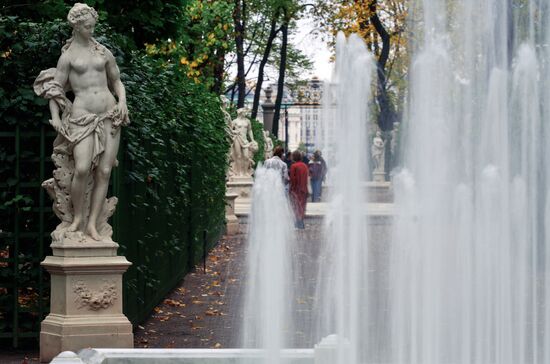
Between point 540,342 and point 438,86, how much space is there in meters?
2.11

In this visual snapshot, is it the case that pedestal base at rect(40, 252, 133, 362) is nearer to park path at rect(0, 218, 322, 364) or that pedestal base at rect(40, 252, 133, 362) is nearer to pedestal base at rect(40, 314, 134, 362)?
pedestal base at rect(40, 314, 134, 362)

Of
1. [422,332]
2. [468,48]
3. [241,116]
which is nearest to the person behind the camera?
[422,332]

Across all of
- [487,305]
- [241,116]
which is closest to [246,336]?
[487,305]

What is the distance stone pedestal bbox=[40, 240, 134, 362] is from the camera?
9.48 m

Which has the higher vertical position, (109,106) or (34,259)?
(109,106)

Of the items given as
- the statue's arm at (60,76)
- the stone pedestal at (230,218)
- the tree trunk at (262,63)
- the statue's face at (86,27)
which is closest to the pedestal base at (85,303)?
the statue's arm at (60,76)

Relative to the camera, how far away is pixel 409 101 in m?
8.78

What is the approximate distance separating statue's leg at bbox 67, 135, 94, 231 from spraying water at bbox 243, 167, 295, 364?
1.40 metres

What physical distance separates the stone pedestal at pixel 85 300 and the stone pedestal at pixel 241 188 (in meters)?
19.7

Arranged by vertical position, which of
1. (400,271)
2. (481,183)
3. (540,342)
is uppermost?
(481,183)

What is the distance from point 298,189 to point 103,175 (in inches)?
587

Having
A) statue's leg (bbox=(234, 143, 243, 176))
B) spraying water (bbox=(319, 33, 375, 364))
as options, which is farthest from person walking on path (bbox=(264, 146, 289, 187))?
spraying water (bbox=(319, 33, 375, 364))

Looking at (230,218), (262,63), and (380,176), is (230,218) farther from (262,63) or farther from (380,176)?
(380,176)

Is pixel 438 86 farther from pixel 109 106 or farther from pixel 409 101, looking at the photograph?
pixel 109 106
